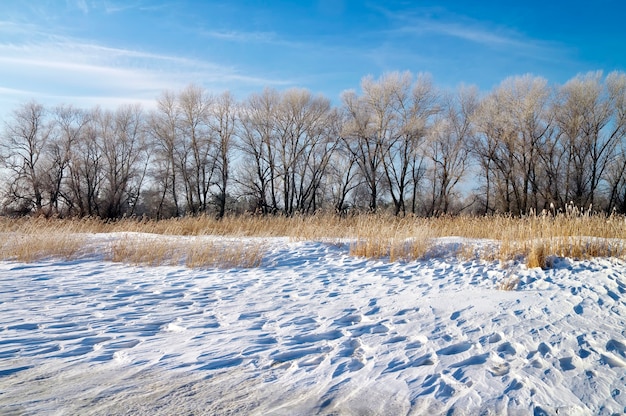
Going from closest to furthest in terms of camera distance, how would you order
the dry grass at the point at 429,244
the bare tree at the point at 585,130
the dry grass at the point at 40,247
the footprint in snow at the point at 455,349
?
the footprint in snow at the point at 455,349 → the dry grass at the point at 429,244 → the dry grass at the point at 40,247 → the bare tree at the point at 585,130

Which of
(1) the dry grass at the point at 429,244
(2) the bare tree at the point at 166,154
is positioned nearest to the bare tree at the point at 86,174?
(2) the bare tree at the point at 166,154

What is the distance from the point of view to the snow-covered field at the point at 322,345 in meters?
2.54

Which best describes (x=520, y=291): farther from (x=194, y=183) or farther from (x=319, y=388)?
(x=194, y=183)

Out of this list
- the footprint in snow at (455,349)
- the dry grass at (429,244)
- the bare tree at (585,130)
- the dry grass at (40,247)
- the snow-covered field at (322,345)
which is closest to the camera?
the snow-covered field at (322,345)

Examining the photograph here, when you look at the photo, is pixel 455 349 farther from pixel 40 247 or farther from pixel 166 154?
pixel 166 154

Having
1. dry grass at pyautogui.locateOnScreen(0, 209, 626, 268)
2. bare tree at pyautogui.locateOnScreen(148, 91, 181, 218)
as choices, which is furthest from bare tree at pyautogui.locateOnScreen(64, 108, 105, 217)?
dry grass at pyautogui.locateOnScreen(0, 209, 626, 268)

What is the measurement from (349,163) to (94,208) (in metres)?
24.5

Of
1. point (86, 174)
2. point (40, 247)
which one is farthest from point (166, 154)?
point (40, 247)

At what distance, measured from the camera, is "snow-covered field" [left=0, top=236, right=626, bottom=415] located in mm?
2537

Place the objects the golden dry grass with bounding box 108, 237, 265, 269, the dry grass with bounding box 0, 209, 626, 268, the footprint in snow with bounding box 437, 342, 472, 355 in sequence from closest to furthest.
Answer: the footprint in snow with bounding box 437, 342, 472, 355
the dry grass with bounding box 0, 209, 626, 268
the golden dry grass with bounding box 108, 237, 265, 269

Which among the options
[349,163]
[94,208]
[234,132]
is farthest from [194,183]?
[349,163]

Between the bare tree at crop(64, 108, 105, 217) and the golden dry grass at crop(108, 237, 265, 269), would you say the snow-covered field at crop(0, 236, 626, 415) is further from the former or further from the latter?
the bare tree at crop(64, 108, 105, 217)

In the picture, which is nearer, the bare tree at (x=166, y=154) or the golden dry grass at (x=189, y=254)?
the golden dry grass at (x=189, y=254)

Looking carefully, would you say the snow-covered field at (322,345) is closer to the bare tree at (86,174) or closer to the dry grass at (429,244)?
the dry grass at (429,244)
